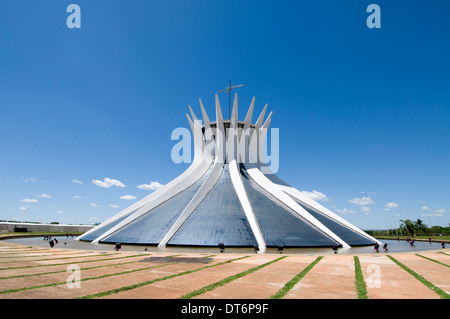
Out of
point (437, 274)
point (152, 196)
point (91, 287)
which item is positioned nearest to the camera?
point (91, 287)

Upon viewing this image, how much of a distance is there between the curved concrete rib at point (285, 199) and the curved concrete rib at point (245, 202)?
2653 millimetres

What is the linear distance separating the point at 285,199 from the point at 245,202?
5180mm

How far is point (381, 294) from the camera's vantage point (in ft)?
23.5

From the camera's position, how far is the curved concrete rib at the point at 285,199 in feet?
78.8

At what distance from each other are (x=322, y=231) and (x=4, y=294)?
23.5 m

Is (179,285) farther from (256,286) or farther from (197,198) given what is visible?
(197,198)

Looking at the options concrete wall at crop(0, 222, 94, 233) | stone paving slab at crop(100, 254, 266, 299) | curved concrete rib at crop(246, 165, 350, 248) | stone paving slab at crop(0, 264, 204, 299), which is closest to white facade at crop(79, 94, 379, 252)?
curved concrete rib at crop(246, 165, 350, 248)

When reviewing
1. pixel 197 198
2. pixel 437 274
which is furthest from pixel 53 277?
pixel 197 198

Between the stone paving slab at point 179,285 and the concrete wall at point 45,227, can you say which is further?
the concrete wall at point 45,227

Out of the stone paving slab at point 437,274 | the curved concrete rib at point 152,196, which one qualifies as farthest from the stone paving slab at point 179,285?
the curved concrete rib at point 152,196

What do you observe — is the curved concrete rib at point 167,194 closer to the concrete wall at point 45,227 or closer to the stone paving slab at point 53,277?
the stone paving slab at point 53,277

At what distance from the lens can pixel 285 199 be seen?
96.2 ft

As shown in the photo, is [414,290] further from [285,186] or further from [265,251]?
[285,186]
